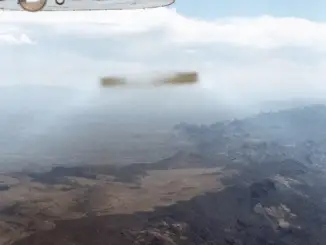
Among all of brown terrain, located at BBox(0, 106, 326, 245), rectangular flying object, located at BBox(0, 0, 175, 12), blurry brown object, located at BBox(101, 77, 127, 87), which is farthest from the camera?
brown terrain, located at BBox(0, 106, 326, 245)

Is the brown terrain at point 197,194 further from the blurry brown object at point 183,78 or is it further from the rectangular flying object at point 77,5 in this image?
the rectangular flying object at point 77,5

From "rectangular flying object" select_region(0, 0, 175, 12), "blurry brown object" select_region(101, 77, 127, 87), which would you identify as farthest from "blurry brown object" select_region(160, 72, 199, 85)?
"rectangular flying object" select_region(0, 0, 175, 12)

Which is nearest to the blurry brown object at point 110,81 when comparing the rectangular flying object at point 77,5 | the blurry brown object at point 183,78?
the blurry brown object at point 183,78

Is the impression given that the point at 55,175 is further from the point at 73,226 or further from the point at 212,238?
the point at 212,238

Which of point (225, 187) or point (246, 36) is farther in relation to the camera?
point (225, 187)

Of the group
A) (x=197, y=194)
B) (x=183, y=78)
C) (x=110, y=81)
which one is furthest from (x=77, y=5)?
(x=197, y=194)

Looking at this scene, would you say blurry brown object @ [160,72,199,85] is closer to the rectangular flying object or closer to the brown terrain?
the brown terrain

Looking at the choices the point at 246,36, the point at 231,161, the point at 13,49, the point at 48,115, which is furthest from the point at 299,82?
the point at 13,49
